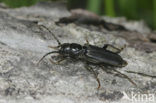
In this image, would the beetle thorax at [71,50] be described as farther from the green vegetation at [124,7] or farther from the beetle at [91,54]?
the green vegetation at [124,7]

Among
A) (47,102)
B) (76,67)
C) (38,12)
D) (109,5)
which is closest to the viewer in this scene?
(47,102)

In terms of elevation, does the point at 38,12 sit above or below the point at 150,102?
above

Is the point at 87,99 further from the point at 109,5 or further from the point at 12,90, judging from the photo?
the point at 109,5

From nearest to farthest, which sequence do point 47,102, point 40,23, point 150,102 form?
point 47,102 < point 150,102 < point 40,23

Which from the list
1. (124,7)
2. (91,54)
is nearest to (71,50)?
(91,54)

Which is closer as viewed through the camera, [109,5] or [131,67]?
[131,67]

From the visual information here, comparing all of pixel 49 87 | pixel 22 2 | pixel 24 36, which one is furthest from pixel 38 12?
pixel 49 87

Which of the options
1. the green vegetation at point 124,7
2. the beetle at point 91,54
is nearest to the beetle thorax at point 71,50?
the beetle at point 91,54

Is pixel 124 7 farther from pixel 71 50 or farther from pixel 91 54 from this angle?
pixel 71 50

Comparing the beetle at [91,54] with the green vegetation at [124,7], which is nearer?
the beetle at [91,54]
